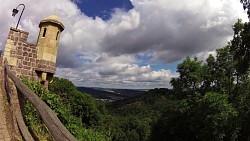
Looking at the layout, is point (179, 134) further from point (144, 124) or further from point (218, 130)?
point (144, 124)

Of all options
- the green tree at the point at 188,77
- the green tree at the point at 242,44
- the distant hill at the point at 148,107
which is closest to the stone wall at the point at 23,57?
the green tree at the point at 242,44

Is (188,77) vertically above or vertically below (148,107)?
above

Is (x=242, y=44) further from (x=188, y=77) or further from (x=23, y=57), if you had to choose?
(x=23, y=57)

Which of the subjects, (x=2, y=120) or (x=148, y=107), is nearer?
(x=2, y=120)

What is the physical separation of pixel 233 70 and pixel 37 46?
71.7 ft

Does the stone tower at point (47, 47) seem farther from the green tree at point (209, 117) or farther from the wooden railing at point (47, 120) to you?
the green tree at point (209, 117)

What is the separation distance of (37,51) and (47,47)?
394mm

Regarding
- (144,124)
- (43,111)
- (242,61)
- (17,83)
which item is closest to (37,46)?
(17,83)

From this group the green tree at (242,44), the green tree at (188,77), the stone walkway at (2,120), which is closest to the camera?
the stone walkway at (2,120)

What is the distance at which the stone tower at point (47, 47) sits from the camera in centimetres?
976

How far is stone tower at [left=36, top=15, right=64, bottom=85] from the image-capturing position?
32.0 feet

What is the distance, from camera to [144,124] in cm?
8894

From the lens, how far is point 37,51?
32.2 feet

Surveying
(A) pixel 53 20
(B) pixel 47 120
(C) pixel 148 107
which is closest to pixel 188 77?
(A) pixel 53 20
